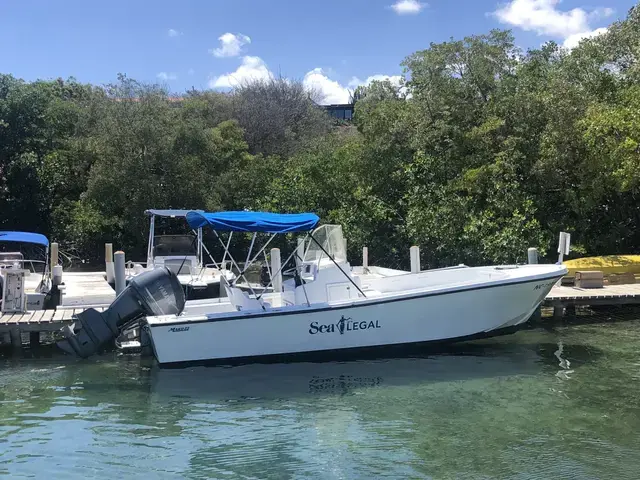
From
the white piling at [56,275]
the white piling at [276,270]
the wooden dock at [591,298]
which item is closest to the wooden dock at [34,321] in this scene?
the white piling at [56,275]

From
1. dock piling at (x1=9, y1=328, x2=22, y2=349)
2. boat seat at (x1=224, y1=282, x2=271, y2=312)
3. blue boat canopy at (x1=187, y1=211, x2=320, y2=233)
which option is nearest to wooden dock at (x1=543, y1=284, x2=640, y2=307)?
blue boat canopy at (x1=187, y1=211, x2=320, y2=233)

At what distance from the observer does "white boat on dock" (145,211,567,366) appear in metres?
10.5

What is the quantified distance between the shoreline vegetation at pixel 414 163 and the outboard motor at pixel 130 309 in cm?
1013

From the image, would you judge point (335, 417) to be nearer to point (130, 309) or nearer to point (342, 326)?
point (342, 326)

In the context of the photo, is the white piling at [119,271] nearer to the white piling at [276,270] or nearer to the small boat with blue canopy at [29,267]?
the small boat with blue canopy at [29,267]

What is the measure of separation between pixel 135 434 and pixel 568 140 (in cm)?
1571

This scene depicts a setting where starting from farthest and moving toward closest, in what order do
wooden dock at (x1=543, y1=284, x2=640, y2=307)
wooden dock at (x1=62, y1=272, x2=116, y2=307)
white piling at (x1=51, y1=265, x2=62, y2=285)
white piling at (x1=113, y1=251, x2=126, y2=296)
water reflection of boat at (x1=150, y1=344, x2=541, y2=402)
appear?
white piling at (x1=51, y1=265, x2=62, y2=285) → wooden dock at (x1=543, y1=284, x2=640, y2=307) → wooden dock at (x1=62, y1=272, x2=116, y2=307) → white piling at (x1=113, y1=251, x2=126, y2=296) → water reflection of boat at (x1=150, y1=344, x2=541, y2=402)

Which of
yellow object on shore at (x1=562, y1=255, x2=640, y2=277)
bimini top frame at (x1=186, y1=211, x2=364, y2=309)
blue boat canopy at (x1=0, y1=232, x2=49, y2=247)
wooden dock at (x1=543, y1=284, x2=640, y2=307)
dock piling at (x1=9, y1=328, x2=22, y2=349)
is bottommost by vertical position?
dock piling at (x1=9, y1=328, x2=22, y2=349)

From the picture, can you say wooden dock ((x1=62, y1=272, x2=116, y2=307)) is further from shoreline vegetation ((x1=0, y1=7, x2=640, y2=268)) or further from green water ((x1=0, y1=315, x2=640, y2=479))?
shoreline vegetation ((x1=0, y1=7, x2=640, y2=268))

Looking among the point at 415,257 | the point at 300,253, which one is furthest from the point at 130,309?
the point at 415,257

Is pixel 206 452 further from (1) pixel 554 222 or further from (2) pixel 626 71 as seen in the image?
(2) pixel 626 71

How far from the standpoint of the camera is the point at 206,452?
7242mm

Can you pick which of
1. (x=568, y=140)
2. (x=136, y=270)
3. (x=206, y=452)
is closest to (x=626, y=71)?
(x=568, y=140)

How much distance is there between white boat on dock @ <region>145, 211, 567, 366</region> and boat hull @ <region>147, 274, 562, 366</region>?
17mm
